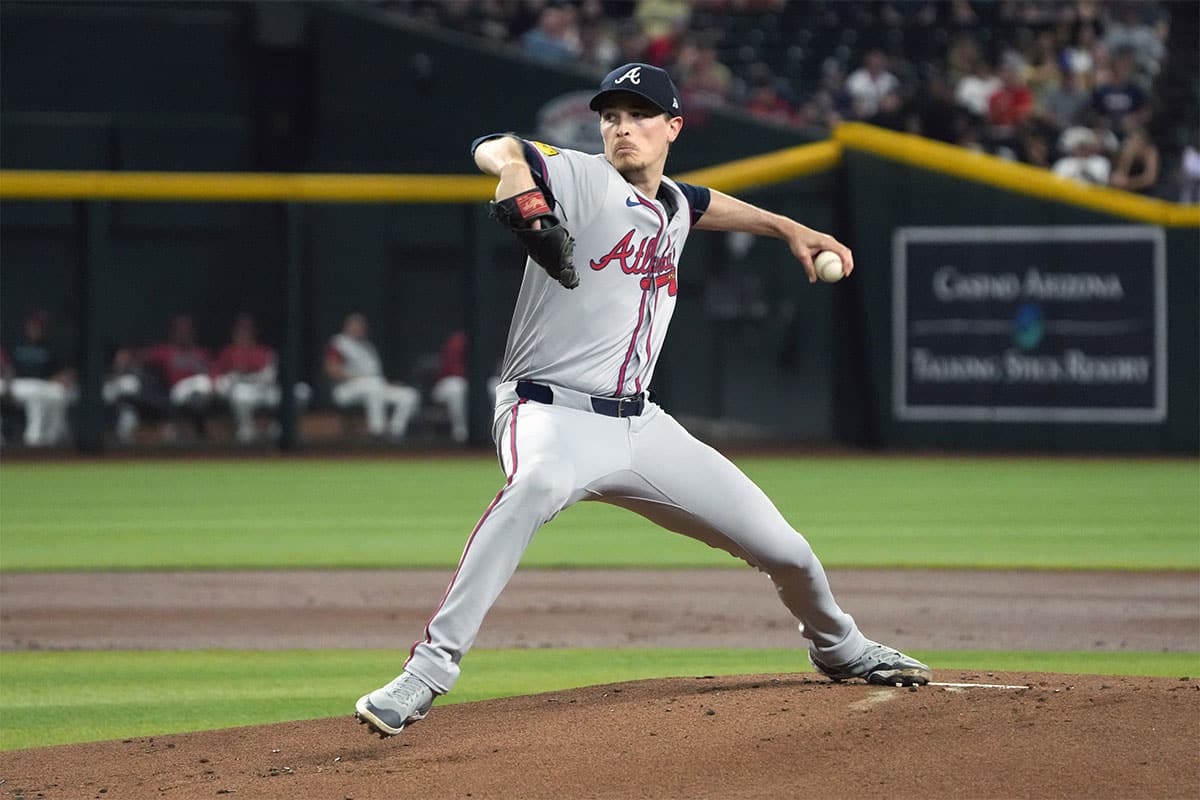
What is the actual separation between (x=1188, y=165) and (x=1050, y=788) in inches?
533

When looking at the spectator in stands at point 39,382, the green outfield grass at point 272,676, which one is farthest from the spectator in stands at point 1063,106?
the green outfield grass at point 272,676

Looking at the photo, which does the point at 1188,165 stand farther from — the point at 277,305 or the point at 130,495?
the point at 130,495

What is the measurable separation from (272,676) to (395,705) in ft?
7.15

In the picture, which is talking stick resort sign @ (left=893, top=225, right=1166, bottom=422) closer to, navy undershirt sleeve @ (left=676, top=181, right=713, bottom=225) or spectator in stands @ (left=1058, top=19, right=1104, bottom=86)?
spectator in stands @ (left=1058, top=19, right=1104, bottom=86)

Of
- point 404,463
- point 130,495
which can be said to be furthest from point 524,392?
point 404,463

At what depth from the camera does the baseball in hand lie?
459 cm

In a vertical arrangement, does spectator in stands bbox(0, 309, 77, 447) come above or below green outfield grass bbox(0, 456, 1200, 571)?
above

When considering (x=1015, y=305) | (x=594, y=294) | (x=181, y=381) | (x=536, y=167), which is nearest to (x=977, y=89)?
(x=1015, y=305)

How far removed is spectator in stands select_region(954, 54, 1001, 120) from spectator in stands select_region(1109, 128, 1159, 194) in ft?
6.98

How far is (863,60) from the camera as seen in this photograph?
19641 millimetres

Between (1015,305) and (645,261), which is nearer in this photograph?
(645,261)

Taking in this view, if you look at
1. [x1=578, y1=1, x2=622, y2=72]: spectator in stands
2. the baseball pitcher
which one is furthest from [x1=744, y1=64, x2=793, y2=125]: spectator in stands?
the baseball pitcher

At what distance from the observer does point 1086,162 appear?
16.0 m

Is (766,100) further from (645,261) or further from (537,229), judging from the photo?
(537,229)
